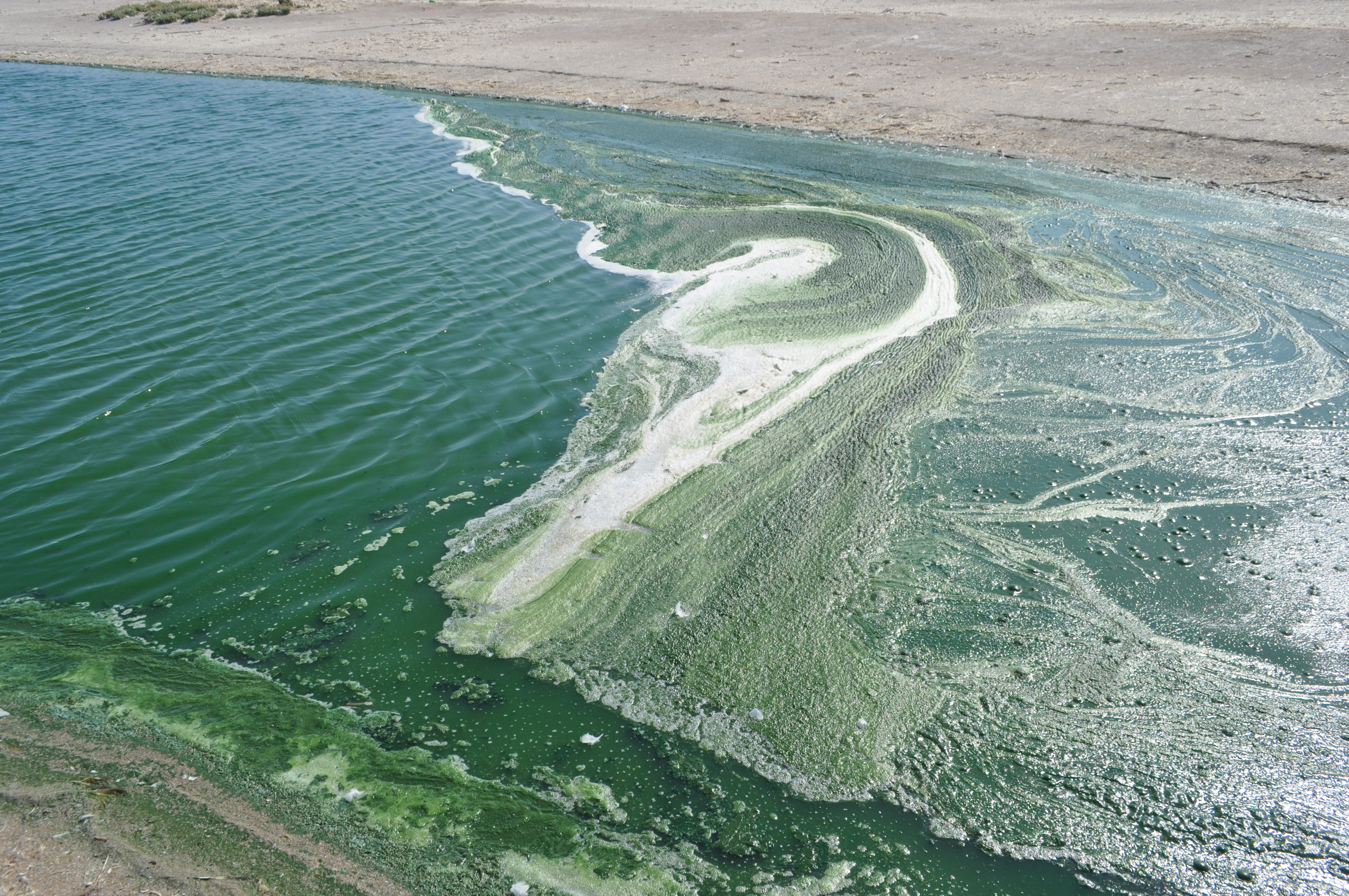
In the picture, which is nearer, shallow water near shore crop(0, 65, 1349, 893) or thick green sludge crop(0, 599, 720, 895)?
thick green sludge crop(0, 599, 720, 895)

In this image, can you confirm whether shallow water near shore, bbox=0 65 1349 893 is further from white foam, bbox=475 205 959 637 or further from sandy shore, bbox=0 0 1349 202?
sandy shore, bbox=0 0 1349 202

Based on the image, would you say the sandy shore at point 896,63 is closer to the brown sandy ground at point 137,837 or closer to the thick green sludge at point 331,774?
the thick green sludge at point 331,774

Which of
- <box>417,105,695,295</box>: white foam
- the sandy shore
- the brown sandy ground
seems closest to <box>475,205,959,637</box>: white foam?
<box>417,105,695,295</box>: white foam

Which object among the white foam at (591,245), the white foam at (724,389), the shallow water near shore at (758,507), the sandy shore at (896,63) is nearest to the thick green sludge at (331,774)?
the shallow water near shore at (758,507)

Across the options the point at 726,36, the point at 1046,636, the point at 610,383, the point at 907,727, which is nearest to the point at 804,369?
the point at 610,383

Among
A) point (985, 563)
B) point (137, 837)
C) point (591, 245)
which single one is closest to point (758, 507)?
point (985, 563)

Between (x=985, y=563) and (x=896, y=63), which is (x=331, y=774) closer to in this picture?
(x=985, y=563)
